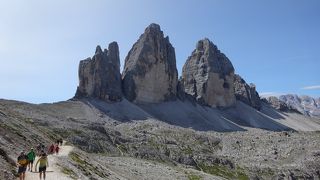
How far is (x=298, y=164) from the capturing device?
163m

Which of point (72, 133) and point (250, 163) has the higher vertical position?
point (72, 133)

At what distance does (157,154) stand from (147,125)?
54.1 metres

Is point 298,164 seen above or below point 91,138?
below

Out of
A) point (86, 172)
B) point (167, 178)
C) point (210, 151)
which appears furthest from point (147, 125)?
point (86, 172)

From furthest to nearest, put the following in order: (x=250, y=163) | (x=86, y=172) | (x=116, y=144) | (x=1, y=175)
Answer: (x=250, y=163), (x=116, y=144), (x=86, y=172), (x=1, y=175)

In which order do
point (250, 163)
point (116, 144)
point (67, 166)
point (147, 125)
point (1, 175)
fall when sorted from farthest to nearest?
point (147, 125) → point (250, 163) → point (116, 144) → point (67, 166) → point (1, 175)

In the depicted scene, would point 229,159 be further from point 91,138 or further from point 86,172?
point 86,172

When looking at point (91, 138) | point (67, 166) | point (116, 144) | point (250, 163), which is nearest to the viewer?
point (67, 166)

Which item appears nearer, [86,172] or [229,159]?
[86,172]

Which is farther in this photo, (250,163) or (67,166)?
(250,163)

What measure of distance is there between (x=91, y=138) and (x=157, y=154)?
22.3m

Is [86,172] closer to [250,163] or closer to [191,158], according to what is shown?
[191,158]

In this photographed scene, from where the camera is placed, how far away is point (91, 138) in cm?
13850

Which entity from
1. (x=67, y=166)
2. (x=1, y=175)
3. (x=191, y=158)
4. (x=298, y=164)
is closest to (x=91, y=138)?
(x=191, y=158)
